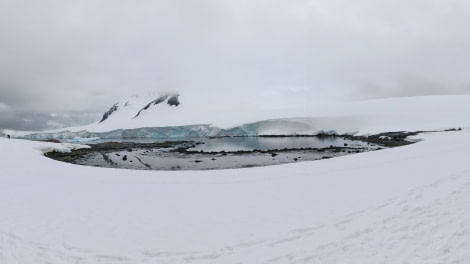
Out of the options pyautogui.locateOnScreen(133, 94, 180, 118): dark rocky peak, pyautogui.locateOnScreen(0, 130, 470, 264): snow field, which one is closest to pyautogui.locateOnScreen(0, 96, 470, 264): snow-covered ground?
pyautogui.locateOnScreen(0, 130, 470, 264): snow field

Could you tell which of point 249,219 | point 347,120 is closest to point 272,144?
point 347,120

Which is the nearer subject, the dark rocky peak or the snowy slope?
the snowy slope

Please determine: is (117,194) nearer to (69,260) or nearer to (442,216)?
(69,260)

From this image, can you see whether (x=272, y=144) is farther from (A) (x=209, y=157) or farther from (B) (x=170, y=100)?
(B) (x=170, y=100)

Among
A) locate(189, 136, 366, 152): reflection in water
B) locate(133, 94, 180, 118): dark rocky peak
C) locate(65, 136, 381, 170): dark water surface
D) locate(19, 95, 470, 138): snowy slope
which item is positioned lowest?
locate(65, 136, 381, 170): dark water surface

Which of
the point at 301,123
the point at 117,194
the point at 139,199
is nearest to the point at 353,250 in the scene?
the point at 139,199

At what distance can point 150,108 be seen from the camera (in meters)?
182

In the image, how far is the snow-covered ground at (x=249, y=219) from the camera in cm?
523

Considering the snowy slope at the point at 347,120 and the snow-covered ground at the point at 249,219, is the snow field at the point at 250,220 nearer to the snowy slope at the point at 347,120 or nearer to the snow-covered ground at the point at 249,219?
the snow-covered ground at the point at 249,219

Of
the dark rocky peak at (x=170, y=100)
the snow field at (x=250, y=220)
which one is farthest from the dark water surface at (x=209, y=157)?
the dark rocky peak at (x=170, y=100)

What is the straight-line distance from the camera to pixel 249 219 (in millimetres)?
7156

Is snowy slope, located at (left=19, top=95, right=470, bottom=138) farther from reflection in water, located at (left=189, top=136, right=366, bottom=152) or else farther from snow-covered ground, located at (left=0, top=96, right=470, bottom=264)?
snow-covered ground, located at (left=0, top=96, right=470, bottom=264)

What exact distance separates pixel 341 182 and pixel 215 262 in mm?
7086

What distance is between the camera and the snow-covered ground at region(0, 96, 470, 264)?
523 centimetres
